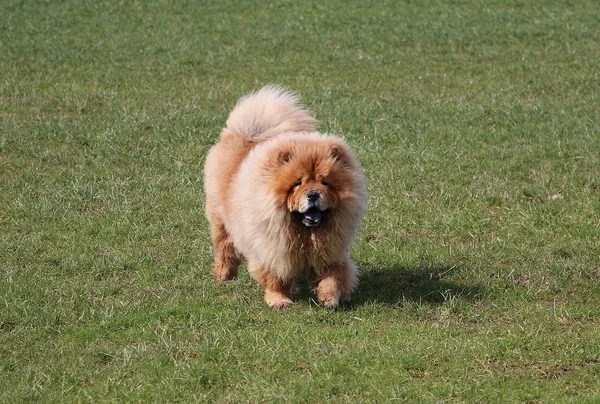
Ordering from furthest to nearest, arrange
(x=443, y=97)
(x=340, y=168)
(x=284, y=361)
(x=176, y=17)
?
(x=176, y=17)
(x=443, y=97)
(x=340, y=168)
(x=284, y=361)

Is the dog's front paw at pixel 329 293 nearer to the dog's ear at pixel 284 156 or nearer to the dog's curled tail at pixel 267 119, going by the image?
the dog's ear at pixel 284 156

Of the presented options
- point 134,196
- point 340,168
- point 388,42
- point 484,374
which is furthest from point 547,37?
point 484,374

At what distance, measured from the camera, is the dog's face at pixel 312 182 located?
7.20 meters

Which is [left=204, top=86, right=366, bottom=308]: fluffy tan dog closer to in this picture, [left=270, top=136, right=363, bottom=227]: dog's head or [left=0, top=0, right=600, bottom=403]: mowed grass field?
[left=270, top=136, right=363, bottom=227]: dog's head

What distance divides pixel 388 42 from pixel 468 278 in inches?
435

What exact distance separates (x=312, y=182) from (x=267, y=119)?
54.2 inches

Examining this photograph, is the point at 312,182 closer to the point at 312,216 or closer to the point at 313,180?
the point at 313,180

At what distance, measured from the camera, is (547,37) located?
18938 millimetres

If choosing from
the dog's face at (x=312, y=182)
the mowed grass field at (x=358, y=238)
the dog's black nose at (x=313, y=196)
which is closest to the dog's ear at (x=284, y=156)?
the dog's face at (x=312, y=182)

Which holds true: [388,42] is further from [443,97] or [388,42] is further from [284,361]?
[284,361]

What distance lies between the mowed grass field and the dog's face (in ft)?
2.45

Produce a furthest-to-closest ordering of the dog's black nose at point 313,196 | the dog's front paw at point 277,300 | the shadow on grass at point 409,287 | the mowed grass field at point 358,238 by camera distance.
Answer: the shadow on grass at point 409,287 < the dog's front paw at point 277,300 < the dog's black nose at point 313,196 < the mowed grass field at point 358,238

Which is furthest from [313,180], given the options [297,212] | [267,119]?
[267,119]

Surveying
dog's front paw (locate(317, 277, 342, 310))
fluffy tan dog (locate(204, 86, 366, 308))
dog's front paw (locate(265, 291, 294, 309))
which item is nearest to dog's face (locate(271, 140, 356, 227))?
fluffy tan dog (locate(204, 86, 366, 308))
